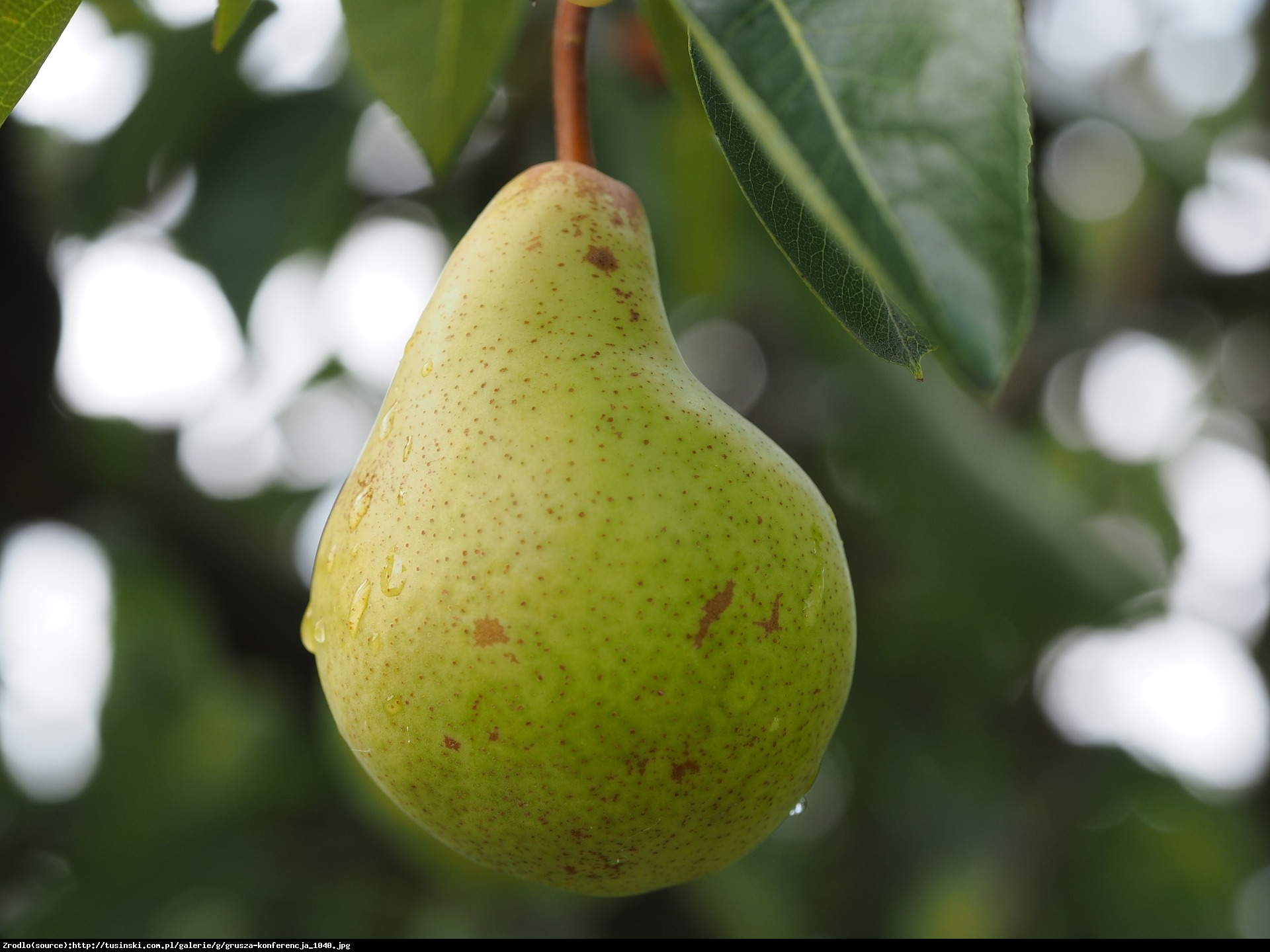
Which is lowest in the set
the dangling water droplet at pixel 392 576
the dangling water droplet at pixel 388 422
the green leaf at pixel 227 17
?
the dangling water droplet at pixel 392 576

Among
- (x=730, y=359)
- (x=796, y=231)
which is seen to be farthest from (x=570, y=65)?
(x=730, y=359)

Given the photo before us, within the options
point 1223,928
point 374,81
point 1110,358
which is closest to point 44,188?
point 374,81

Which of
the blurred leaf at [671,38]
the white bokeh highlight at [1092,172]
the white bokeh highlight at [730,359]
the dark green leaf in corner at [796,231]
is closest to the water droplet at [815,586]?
the dark green leaf in corner at [796,231]

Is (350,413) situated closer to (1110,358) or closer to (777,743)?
(1110,358)

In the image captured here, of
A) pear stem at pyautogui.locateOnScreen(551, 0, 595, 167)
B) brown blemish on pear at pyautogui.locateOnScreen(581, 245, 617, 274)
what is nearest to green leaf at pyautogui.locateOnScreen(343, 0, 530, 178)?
pear stem at pyautogui.locateOnScreen(551, 0, 595, 167)

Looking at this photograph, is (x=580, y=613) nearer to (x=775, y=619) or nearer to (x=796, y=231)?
(x=775, y=619)

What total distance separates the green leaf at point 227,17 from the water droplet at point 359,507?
0.28 metres

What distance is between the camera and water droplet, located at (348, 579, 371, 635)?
609 mm

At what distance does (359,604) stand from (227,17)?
36 centimetres

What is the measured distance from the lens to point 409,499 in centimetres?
61

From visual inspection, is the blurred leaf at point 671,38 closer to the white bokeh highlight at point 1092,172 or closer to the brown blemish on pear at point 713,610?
the brown blemish on pear at point 713,610

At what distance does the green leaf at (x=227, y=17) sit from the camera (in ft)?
2.09

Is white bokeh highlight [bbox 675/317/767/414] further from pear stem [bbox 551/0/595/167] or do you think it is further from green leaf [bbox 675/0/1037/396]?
green leaf [bbox 675/0/1037/396]

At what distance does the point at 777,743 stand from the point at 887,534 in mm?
1959
